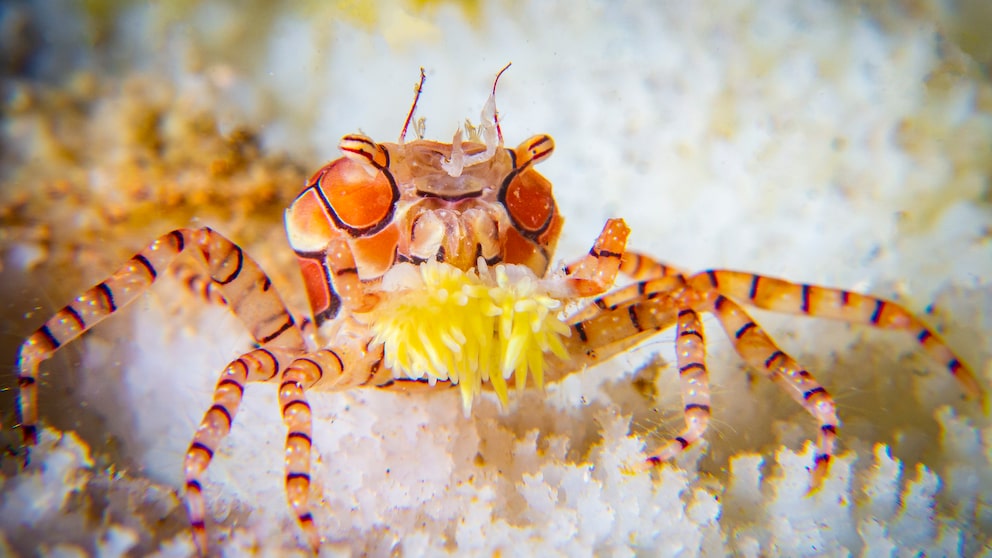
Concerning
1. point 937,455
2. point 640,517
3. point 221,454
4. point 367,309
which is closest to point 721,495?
point 640,517

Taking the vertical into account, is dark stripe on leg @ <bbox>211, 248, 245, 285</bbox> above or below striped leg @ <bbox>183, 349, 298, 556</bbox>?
above

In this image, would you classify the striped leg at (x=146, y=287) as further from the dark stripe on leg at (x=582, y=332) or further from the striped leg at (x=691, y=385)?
the striped leg at (x=691, y=385)

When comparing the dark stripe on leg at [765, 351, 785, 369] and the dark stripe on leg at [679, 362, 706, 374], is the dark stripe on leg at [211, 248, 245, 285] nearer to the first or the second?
the dark stripe on leg at [679, 362, 706, 374]

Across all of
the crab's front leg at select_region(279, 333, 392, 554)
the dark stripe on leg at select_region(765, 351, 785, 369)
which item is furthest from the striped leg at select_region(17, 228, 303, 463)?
the dark stripe on leg at select_region(765, 351, 785, 369)

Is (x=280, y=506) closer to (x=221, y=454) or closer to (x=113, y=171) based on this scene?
(x=221, y=454)

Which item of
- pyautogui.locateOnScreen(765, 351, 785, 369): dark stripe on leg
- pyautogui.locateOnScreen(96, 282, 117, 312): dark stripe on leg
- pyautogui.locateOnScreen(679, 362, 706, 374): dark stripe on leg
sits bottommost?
pyautogui.locateOnScreen(96, 282, 117, 312): dark stripe on leg

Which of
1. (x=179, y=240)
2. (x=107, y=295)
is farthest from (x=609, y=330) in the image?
(x=107, y=295)

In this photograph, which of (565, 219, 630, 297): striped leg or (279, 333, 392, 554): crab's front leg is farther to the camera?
(565, 219, 630, 297): striped leg

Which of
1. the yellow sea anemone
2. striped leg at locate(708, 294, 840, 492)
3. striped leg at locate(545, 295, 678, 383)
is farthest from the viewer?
striped leg at locate(545, 295, 678, 383)
